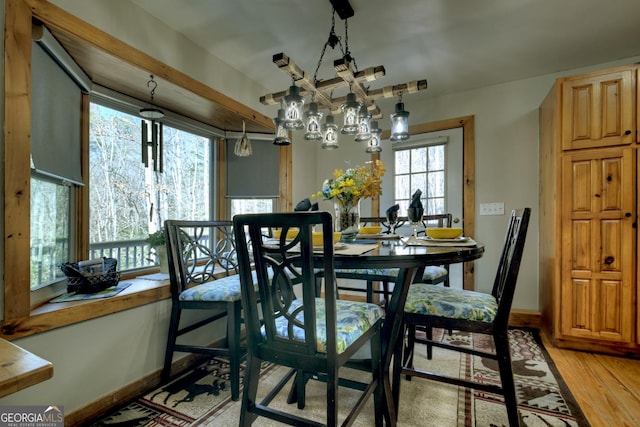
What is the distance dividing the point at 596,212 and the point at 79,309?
3317 mm

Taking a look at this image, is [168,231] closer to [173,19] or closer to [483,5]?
[173,19]

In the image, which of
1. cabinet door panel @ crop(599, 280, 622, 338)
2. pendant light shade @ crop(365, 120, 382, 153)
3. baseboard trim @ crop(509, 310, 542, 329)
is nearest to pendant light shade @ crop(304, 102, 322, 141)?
pendant light shade @ crop(365, 120, 382, 153)

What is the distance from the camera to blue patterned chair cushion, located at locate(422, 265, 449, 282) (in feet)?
7.41

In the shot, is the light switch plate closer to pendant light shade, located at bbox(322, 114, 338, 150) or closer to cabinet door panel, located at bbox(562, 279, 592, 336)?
cabinet door panel, located at bbox(562, 279, 592, 336)

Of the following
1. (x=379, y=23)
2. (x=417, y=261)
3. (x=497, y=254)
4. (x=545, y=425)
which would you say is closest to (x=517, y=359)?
(x=545, y=425)

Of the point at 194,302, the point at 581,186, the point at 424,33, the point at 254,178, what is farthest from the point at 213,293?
the point at 581,186

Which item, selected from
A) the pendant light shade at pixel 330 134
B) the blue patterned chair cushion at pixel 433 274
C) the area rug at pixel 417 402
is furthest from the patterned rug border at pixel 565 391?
the pendant light shade at pixel 330 134

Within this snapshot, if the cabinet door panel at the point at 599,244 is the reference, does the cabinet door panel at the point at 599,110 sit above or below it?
above

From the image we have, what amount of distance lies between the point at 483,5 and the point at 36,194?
271cm

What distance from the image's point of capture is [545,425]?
57.7 inches

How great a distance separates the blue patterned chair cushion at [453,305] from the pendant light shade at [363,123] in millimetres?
1057

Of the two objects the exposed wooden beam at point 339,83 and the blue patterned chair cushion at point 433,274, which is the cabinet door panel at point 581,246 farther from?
the exposed wooden beam at point 339,83

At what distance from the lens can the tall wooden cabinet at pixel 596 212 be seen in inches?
85.5

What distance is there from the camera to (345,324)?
3.95ft
